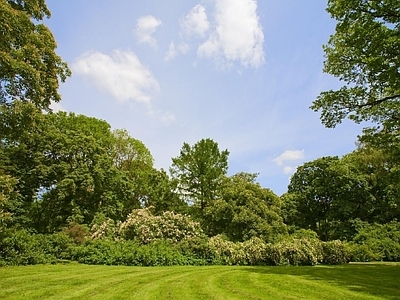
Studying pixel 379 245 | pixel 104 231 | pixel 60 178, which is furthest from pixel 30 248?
pixel 379 245

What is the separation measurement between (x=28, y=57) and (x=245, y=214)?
16675 millimetres

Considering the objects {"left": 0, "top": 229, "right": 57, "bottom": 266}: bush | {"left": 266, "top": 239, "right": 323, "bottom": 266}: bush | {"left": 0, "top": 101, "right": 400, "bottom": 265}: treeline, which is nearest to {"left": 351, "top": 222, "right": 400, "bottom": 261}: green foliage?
{"left": 0, "top": 101, "right": 400, "bottom": 265}: treeline

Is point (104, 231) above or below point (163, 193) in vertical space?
below

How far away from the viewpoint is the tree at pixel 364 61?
11188mm

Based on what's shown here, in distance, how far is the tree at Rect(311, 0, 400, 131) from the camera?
11.2 m

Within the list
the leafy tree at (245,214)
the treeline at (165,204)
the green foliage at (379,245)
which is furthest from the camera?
the leafy tree at (245,214)

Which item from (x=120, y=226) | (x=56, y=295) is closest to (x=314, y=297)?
(x=56, y=295)

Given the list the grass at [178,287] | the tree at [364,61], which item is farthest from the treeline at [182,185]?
the grass at [178,287]

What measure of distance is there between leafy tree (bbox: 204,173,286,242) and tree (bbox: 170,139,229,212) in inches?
140

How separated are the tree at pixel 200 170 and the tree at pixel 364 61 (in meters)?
16.5

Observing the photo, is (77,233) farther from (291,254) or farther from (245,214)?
(291,254)

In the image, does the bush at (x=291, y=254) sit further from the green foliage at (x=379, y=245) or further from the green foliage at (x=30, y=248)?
the green foliage at (x=30, y=248)

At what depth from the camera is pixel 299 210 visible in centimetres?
3497

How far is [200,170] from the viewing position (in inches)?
1158
